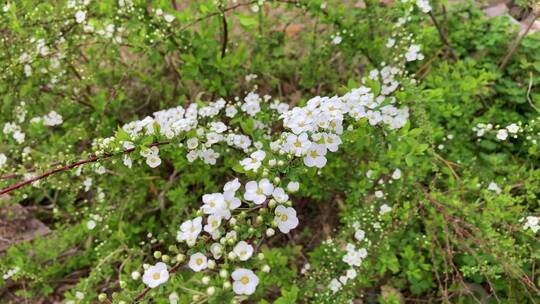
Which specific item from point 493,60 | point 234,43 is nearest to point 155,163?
point 234,43

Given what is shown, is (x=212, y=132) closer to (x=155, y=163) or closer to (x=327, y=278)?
(x=155, y=163)

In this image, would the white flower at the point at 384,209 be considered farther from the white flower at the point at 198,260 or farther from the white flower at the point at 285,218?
the white flower at the point at 198,260

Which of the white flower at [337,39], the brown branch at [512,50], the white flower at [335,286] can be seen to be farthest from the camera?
the brown branch at [512,50]

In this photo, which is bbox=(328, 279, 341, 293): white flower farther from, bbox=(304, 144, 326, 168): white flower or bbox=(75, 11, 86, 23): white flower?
bbox=(75, 11, 86, 23): white flower

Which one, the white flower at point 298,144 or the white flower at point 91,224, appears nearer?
the white flower at point 298,144

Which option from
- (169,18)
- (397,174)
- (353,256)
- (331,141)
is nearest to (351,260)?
(353,256)

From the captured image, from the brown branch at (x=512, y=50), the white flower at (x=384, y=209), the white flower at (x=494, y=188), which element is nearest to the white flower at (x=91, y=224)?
the white flower at (x=384, y=209)
